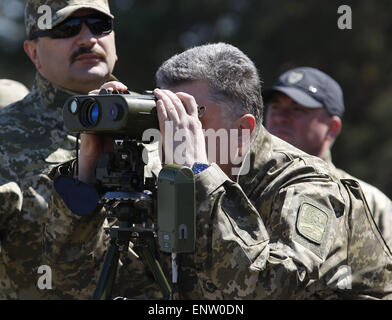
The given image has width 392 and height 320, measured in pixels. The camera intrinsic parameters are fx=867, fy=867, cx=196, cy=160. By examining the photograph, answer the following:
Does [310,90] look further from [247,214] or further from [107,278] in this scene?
[107,278]

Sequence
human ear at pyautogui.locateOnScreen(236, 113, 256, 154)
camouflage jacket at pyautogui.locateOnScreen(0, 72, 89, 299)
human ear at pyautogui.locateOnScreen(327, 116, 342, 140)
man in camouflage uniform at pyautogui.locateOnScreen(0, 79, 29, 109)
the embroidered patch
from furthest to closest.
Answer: human ear at pyautogui.locateOnScreen(327, 116, 342, 140) → man in camouflage uniform at pyautogui.locateOnScreen(0, 79, 29, 109) → camouflage jacket at pyautogui.locateOnScreen(0, 72, 89, 299) → human ear at pyautogui.locateOnScreen(236, 113, 256, 154) → the embroidered patch

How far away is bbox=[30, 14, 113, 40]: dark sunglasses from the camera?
13.6ft

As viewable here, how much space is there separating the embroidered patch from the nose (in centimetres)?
160

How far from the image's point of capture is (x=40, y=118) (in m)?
4.10

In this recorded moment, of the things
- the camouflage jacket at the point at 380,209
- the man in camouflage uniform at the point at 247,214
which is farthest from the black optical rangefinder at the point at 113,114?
the camouflage jacket at the point at 380,209

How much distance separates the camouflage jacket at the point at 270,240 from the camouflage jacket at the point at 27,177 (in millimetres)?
379

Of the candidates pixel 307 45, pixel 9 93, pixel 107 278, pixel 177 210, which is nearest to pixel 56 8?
pixel 9 93

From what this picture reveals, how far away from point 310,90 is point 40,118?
78.6 inches

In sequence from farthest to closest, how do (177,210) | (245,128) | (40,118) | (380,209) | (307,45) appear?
(307,45) → (380,209) → (40,118) → (245,128) → (177,210)

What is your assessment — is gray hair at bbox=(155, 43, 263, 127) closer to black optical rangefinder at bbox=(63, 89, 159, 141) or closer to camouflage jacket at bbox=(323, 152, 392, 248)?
black optical rangefinder at bbox=(63, 89, 159, 141)

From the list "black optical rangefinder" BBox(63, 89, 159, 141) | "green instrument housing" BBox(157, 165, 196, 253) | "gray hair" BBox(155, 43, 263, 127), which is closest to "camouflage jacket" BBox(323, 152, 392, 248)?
"gray hair" BBox(155, 43, 263, 127)

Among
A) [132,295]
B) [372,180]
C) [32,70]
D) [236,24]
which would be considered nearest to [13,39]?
[32,70]

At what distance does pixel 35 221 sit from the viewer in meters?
3.70
